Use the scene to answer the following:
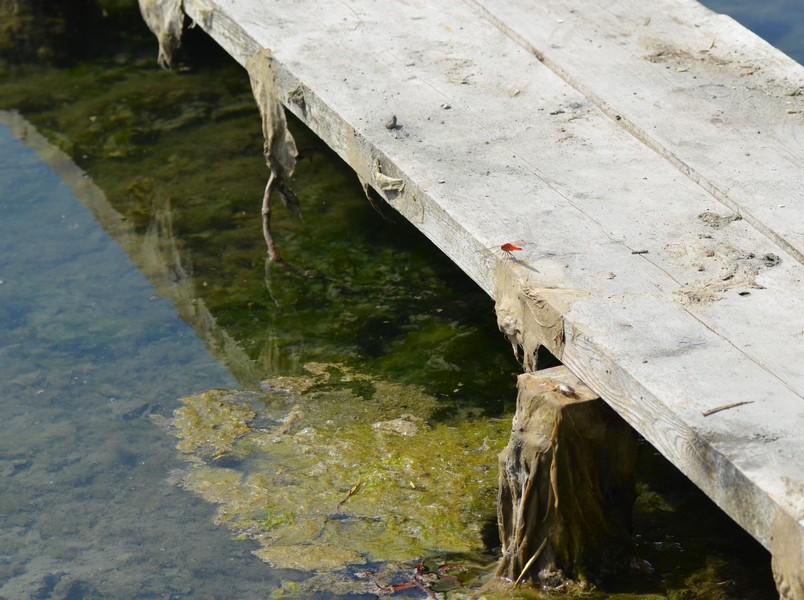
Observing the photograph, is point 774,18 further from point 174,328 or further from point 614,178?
point 174,328

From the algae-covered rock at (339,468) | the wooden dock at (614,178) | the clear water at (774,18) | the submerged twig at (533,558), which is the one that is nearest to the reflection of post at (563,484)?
the submerged twig at (533,558)

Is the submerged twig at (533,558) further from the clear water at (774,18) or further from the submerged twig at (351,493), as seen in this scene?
the clear water at (774,18)

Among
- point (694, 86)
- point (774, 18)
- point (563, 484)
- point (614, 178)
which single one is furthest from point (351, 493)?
point (774, 18)

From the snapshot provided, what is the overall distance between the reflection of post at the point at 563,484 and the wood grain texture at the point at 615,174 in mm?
123

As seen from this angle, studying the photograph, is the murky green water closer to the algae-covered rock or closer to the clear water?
the algae-covered rock

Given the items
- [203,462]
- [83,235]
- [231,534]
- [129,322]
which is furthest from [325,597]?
[83,235]

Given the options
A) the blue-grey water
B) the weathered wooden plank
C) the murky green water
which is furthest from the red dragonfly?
the blue-grey water

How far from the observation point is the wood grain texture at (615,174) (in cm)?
273

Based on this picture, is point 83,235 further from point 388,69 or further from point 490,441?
point 490,441

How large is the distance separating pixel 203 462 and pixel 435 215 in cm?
115

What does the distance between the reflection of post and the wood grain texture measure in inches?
4.8

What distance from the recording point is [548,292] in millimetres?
A: 3080

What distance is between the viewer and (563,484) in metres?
2.98

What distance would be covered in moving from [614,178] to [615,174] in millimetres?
27
